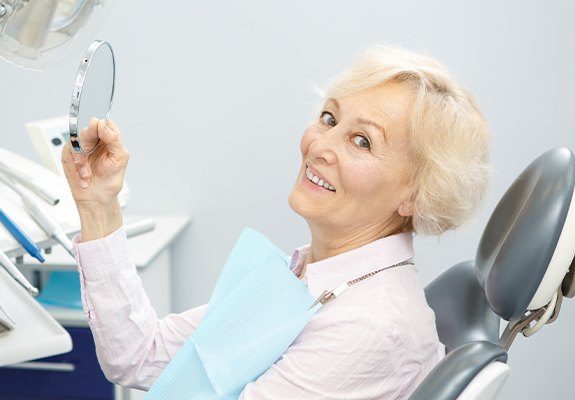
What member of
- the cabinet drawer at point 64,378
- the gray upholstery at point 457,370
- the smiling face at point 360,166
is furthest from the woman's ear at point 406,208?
the cabinet drawer at point 64,378

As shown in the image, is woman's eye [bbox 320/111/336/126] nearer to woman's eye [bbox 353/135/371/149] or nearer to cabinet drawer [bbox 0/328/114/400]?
woman's eye [bbox 353/135/371/149]

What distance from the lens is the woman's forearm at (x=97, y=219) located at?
1.07 m

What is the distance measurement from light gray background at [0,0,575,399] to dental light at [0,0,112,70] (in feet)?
3.72

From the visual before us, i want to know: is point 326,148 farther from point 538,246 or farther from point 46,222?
point 46,222

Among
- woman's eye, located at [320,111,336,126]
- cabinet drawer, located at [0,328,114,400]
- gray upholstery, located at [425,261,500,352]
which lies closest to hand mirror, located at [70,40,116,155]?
woman's eye, located at [320,111,336,126]

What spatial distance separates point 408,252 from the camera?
44.8 inches

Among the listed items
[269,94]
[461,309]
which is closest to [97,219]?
[461,309]

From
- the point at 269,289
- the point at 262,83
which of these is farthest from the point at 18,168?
the point at 262,83

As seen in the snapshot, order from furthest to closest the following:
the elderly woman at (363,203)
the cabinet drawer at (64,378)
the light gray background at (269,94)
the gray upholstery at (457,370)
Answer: the light gray background at (269,94) < the cabinet drawer at (64,378) < the elderly woman at (363,203) < the gray upholstery at (457,370)

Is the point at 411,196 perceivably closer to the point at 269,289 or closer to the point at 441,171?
the point at 441,171

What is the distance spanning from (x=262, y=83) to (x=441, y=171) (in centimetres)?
123

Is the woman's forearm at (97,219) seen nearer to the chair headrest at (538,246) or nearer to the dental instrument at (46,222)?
the dental instrument at (46,222)

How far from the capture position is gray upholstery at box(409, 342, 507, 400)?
0.79m

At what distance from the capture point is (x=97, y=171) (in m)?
1.07
